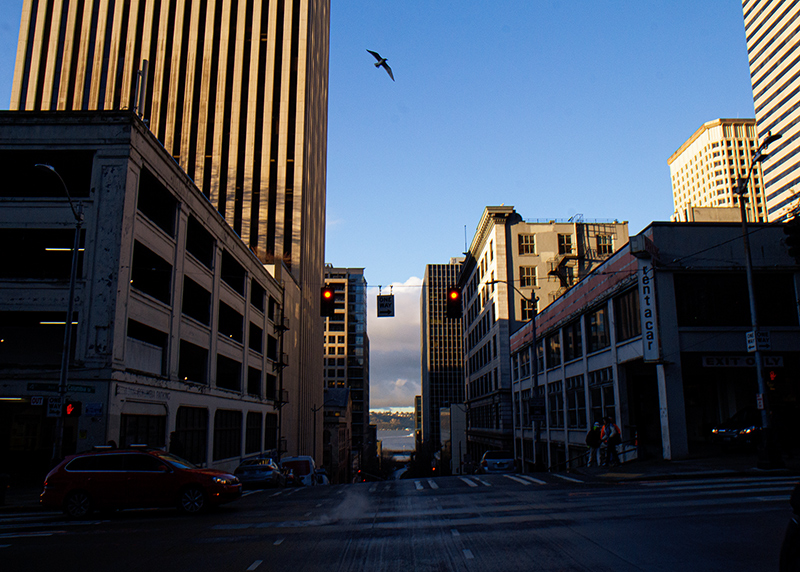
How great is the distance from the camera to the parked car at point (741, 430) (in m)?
26.1

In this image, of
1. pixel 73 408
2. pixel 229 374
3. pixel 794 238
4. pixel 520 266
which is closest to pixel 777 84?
pixel 520 266

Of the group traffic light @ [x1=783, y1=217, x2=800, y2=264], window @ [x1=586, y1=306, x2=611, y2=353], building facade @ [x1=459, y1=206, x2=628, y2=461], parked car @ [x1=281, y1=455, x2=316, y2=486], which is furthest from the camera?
building facade @ [x1=459, y1=206, x2=628, y2=461]

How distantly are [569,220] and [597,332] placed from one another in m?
32.5

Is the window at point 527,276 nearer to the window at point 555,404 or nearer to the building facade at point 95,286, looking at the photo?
the window at point 555,404

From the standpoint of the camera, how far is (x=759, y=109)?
116812 millimetres

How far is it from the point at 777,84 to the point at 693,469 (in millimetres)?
115150

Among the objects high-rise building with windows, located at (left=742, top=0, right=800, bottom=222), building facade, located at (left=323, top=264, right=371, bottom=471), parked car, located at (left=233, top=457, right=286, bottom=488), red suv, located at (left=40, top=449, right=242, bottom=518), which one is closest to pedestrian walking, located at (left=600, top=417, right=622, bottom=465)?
parked car, located at (left=233, top=457, right=286, bottom=488)

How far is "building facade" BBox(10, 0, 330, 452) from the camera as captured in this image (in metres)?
68.2

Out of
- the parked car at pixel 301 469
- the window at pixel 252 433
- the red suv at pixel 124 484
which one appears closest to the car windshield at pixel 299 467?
the parked car at pixel 301 469

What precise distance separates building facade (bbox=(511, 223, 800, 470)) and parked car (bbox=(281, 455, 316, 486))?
12836mm

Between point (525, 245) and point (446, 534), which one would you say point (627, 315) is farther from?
point (525, 245)

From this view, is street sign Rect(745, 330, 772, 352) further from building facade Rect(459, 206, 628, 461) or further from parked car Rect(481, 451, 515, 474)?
building facade Rect(459, 206, 628, 461)

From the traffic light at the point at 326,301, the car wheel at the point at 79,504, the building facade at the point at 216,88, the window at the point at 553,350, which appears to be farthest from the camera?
the building facade at the point at 216,88

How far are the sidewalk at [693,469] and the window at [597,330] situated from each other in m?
9.23
